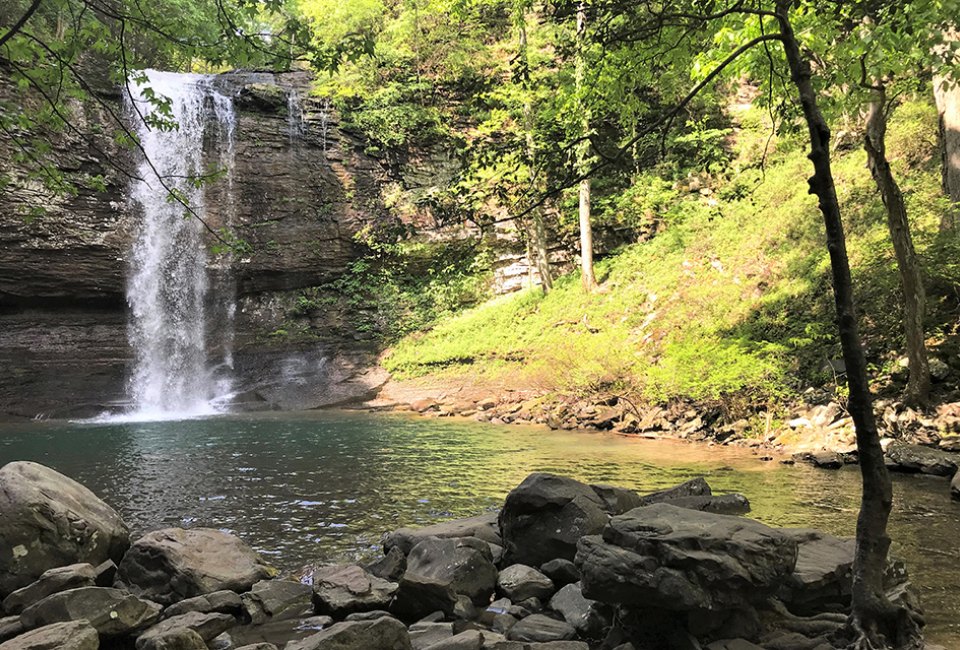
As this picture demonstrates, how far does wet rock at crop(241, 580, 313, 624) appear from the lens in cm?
423

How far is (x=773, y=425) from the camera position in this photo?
10.6 m

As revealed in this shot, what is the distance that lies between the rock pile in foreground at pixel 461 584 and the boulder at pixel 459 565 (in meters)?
0.01

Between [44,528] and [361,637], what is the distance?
10.4ft

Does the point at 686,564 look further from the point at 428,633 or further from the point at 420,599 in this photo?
the point at 420,599

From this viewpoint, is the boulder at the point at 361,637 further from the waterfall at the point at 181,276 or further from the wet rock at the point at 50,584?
the waterfall at the point at 181,276

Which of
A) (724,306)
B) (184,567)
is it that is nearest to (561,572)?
(184,567)

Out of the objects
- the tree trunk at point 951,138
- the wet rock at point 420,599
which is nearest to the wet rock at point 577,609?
the wet rock at point 420,599

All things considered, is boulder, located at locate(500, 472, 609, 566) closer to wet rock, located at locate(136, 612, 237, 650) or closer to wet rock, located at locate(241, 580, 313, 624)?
wet rock, located at locate(241, 580, 313, 624)

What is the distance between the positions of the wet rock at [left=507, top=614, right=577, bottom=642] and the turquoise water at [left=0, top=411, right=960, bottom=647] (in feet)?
6.89

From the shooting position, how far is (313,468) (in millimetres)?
9688

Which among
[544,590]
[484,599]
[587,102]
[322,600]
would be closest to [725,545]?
[544,590]

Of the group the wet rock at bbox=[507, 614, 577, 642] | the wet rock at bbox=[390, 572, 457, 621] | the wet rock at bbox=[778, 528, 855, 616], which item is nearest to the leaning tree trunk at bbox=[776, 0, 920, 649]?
the wet rock at bbox=[778, 528, 855, 616]

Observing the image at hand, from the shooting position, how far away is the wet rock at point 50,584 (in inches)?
164

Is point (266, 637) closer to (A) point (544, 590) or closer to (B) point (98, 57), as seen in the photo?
(A) point (544, 590)
